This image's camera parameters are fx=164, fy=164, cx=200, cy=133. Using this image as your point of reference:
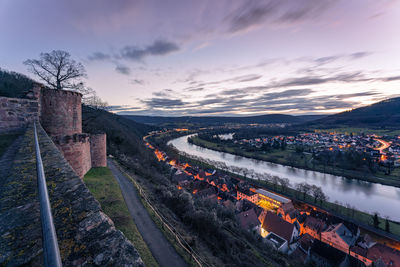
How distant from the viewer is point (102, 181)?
1092cm

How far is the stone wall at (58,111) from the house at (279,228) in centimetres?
2469

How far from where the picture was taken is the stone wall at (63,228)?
3.98 ft

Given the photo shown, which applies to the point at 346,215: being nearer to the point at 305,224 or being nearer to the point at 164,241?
the point at 305,224

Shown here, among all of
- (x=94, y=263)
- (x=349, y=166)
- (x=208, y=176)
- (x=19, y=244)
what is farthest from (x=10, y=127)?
(x=349, y=166)

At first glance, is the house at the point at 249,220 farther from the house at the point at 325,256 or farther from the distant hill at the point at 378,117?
the distant hill at the point at 378,117

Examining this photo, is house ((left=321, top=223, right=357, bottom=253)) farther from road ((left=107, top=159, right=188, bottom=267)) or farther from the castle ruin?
the castle ruin

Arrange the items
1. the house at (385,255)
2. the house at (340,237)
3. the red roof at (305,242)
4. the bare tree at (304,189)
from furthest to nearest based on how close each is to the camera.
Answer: the bare tree at (304,189) < the house at (340,237) < the red roof at (305,242) < the house at (385,255)

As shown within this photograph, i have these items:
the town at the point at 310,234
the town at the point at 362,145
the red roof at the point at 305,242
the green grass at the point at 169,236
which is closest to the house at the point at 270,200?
the town at the point at 310,234

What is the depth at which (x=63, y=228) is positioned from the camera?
151 cm

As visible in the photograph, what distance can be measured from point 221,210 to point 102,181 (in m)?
13.0

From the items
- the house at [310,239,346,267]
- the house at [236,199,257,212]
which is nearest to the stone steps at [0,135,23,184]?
the house at [310,239,346,267]

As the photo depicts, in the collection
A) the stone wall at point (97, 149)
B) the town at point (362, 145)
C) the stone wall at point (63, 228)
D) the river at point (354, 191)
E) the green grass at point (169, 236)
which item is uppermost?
the stone wall at point (63, 228)

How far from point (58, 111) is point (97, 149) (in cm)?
499

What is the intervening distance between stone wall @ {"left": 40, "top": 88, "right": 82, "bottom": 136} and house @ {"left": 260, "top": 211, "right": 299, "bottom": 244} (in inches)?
972
